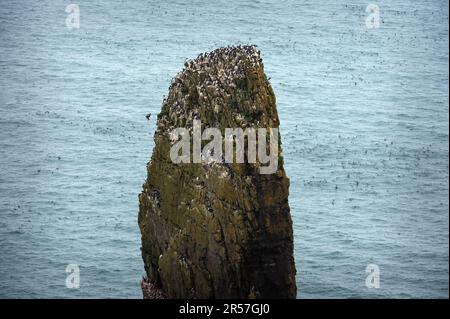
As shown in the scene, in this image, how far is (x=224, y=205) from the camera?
102 ft

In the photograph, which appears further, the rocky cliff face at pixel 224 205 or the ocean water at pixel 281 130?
the ocean water at pixel 281 130

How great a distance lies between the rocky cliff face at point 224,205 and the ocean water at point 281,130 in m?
13.6

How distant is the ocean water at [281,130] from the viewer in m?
49.4

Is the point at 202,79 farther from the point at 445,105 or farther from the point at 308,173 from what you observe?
the point at 445,105

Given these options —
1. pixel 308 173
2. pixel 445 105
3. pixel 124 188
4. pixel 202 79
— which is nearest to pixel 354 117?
pixel 445 105

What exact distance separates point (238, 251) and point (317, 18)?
6659 centimetres

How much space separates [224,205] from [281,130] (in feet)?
122

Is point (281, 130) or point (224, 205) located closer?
point (224, 205)

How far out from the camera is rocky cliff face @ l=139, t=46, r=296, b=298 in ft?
102

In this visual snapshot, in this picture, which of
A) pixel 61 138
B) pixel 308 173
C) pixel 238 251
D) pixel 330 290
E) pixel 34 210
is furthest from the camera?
pixel 61 138

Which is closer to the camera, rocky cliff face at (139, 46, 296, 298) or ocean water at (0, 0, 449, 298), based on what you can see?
rocky cliff face at (139, 46, 296, 298)

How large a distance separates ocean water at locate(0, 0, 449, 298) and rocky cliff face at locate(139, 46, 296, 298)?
535 inches

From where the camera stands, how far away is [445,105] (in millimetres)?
76062

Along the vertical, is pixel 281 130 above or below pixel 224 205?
below
